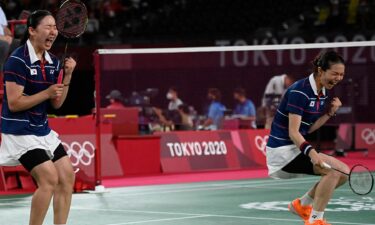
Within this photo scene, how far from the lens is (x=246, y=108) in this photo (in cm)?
2100

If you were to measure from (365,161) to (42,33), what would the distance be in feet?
46.3

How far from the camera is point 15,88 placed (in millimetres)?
7938

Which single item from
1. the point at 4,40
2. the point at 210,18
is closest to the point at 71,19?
the point at 4,40

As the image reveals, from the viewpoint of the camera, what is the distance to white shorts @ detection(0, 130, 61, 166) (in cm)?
808

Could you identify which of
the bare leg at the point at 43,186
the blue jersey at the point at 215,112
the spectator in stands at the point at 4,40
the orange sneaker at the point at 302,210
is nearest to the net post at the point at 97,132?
the spectator in stands at the point at 4,40

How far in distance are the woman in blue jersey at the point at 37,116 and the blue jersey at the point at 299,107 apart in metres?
2.36

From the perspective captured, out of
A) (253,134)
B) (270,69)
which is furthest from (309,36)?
(253,134)

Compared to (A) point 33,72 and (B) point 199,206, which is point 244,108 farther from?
(A) point 33,72

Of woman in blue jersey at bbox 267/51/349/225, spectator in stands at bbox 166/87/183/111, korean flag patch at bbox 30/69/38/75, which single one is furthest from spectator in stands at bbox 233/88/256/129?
korean flag patch at bbox 30/69/38/75

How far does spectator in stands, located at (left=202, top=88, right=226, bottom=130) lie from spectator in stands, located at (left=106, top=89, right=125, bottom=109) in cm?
185

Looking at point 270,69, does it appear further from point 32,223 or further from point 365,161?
point 32,223

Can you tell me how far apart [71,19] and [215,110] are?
1212 centimetres

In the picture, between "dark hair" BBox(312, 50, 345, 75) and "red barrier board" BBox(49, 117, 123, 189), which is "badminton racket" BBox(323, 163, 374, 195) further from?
"red barrier board" BBox(49, 117, 123, 189)

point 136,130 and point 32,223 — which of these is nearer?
point 32,223
